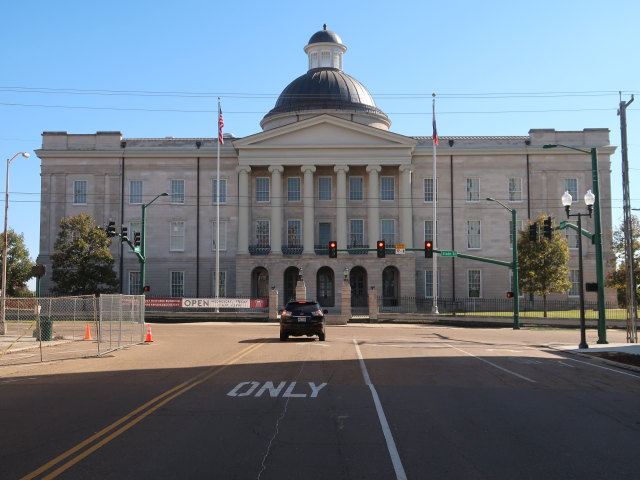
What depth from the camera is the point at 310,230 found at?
62.7m

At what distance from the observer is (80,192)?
217ft

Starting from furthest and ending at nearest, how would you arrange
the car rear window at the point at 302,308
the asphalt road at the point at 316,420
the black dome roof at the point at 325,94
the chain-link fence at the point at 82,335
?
the black dome roof at the point at 325,94, the car rear window at the point at 302,308, the chain-link fence at the point at 82,335, the asphalt road at the point at 316,420

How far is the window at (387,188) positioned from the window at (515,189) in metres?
11.4

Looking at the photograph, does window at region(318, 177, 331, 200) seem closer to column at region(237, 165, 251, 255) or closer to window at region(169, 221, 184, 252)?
column at region(237, 165, 251, 255)

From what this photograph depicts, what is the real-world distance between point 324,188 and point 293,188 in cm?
299

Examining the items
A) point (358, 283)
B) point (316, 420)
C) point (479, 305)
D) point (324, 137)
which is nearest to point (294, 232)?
point (358, 283)

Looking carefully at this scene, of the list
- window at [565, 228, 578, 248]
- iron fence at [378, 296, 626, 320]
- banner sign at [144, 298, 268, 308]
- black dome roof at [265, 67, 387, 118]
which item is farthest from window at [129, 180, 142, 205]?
window at [565, 228, 578, 248]

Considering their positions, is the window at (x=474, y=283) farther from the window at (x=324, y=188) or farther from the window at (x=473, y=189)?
the window at (x=324, y=188)

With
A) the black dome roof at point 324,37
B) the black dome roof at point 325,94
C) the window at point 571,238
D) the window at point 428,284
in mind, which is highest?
the black dome roof at point 324,37

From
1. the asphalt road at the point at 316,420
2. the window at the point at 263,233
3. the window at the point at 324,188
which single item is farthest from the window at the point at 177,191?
the asphalt road at the point at 316,420

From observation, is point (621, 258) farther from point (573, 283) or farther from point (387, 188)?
point (387, 188)

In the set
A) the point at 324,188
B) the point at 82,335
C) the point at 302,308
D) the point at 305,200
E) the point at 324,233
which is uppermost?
the point at 324,188

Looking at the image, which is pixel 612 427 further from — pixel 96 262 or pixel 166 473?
pixel 96 262

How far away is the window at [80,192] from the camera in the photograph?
66.1 m
